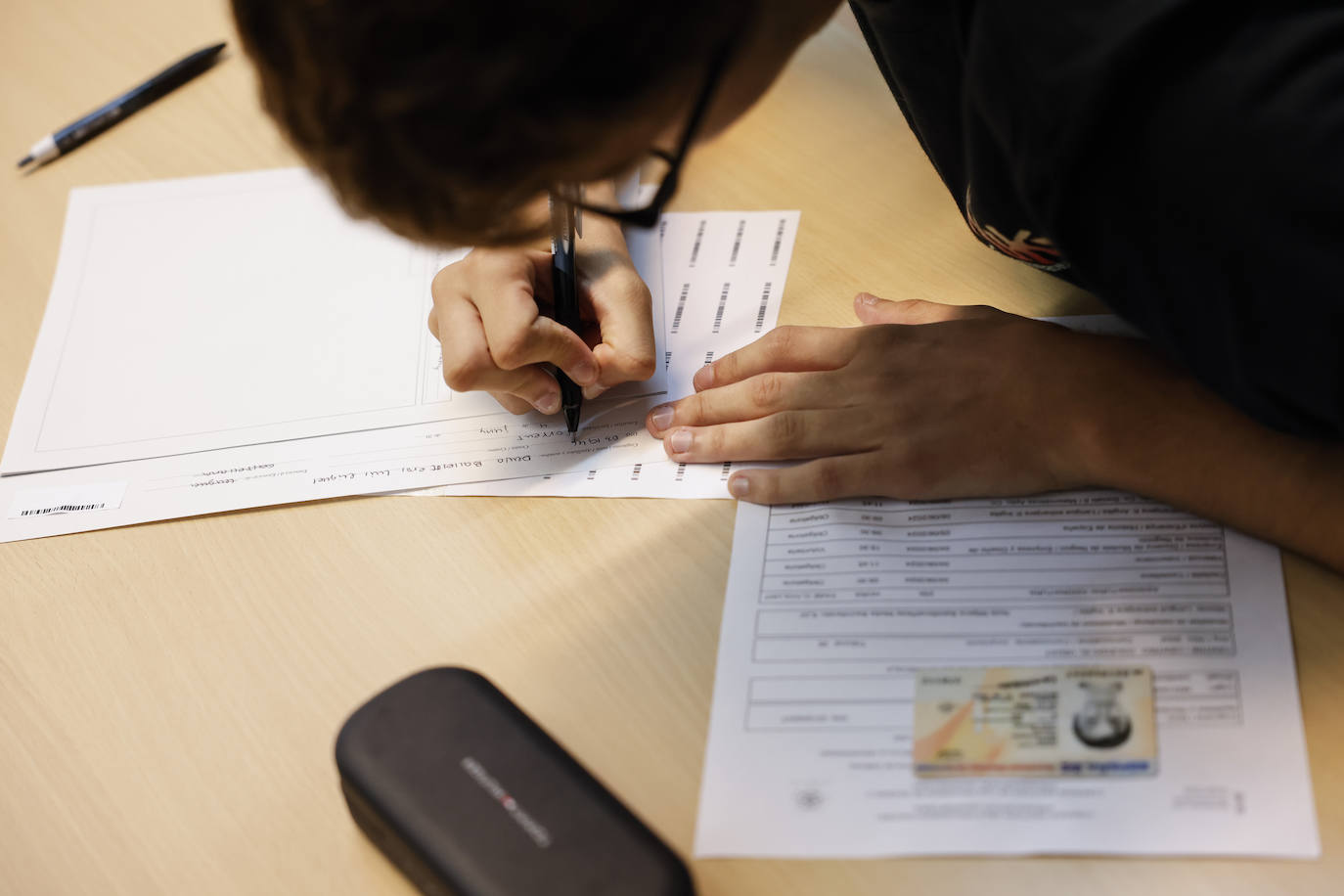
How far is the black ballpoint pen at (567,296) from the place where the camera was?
0.71 metres

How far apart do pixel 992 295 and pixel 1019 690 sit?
12.0 inches

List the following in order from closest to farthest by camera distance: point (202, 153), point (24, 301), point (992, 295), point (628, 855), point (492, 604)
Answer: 1. point (628, 855)
2. point (492, 604)
3. point (992, 295)
4. point (24, 301)
5. point (202, 153)

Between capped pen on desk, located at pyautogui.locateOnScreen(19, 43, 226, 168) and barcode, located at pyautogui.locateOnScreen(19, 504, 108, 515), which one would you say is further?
capped pen on desk, located at pyautogui.locateOnScreen(19, 43, 226, 168)

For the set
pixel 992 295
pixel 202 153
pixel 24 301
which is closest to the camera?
pixel 992 295

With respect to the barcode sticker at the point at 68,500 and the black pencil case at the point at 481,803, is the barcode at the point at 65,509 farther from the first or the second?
the black pencil case at the point at 481,803

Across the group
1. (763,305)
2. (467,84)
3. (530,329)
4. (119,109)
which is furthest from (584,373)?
(119,109)

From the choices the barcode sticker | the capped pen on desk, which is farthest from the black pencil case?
the capped pen on desk

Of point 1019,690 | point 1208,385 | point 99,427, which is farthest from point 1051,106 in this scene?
point 99,427

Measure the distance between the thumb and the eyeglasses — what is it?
0.76 ft

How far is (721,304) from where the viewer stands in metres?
0.79

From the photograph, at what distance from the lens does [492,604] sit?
63cm

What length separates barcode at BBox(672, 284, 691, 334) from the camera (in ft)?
2.55

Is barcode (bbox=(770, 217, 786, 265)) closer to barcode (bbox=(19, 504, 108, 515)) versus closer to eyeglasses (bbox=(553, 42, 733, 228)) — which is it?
eyeglasses (bbox=(553, 42, 733, 228))

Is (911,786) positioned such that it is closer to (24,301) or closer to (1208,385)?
(1208,385)
